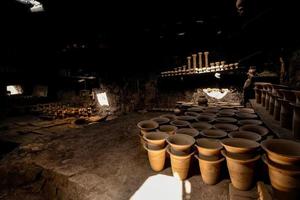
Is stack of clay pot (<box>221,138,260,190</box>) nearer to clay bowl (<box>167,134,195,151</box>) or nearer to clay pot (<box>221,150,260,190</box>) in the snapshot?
clay pot (<box>221,150,260,190</box>)

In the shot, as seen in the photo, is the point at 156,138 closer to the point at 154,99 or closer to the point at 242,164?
the point at 242,164

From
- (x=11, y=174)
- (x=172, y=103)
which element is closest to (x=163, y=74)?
(x=172, y=103)

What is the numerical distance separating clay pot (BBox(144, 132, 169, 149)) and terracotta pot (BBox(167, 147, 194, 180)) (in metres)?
0.27

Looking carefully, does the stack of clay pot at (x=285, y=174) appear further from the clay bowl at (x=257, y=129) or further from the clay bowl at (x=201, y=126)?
the clay bowl at (x=201, y=126)

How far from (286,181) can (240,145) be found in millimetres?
746

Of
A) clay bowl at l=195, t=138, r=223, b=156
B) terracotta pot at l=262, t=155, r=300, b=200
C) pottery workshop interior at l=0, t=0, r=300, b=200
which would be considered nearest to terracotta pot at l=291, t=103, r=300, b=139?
pottery workshop interior at l=0, t=0, r=300, b=200

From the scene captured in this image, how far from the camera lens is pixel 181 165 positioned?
2301 millimetres

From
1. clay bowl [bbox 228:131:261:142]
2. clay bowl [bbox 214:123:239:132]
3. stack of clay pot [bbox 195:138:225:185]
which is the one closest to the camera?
stack of clay pot [bbox 195:138:225:185]

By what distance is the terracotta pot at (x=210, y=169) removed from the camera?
6.99 ft

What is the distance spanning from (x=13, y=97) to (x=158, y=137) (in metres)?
13.5

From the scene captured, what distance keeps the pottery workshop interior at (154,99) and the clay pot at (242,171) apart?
0.5 inches

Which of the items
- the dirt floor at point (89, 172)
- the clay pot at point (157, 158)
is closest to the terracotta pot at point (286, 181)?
the dirt floor at point (89, 172)

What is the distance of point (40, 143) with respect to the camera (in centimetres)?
436

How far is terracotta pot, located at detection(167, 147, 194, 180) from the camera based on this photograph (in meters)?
2.27
